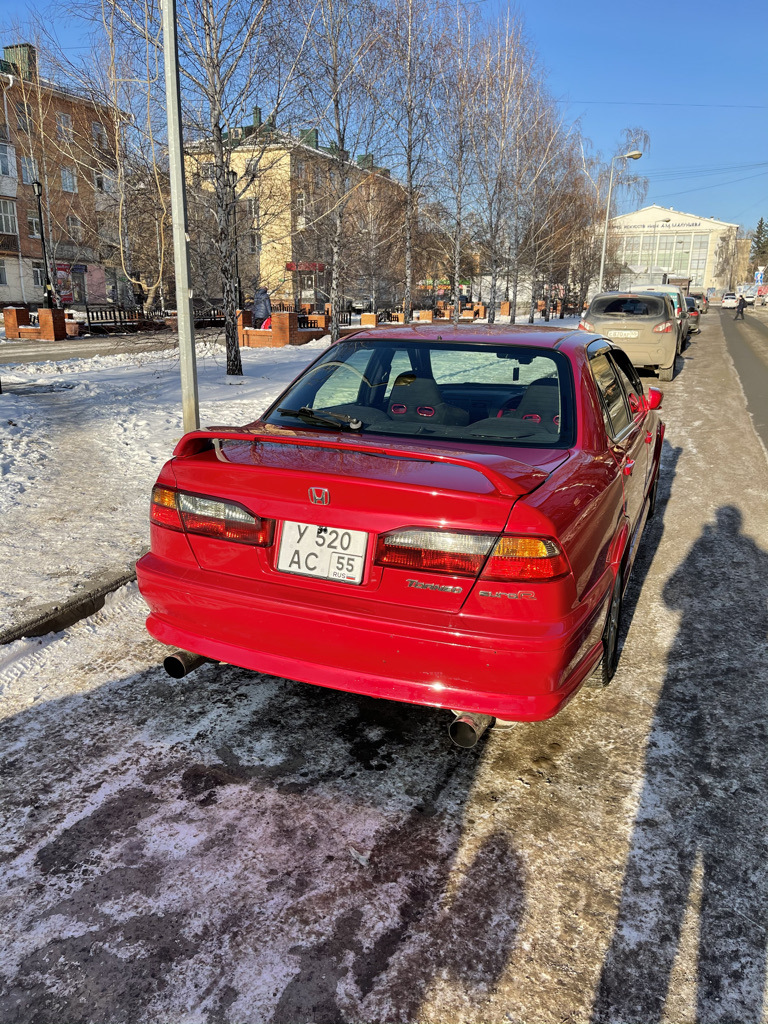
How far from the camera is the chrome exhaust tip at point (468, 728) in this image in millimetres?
2488

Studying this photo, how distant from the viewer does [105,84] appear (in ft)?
36.8

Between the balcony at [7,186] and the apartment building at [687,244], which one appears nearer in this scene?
the balcony at [7,186]

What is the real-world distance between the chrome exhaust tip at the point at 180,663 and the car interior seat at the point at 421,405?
136 centimetres

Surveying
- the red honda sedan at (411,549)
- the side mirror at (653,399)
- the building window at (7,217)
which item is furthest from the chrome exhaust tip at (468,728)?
the building window at (7,217)

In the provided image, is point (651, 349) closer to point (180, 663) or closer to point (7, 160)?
point (180, 663)

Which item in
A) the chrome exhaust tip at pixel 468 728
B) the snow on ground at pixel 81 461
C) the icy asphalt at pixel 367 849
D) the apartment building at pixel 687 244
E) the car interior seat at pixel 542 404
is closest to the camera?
the icy asphalt at pixel 367 849

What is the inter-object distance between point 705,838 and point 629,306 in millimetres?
14561

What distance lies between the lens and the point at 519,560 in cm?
236

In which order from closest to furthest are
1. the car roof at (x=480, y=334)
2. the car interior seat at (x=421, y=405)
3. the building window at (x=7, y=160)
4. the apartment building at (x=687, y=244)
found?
the car interior seat at (x=421, y=405)
the car roof at (x=480, y=334)
the building window at (x=7, y=160)
the apartment building at (x=687, y=244)

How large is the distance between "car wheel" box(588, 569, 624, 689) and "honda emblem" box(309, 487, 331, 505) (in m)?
1.46

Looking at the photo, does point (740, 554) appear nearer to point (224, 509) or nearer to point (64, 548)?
point (224, 509)

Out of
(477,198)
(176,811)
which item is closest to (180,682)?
(176,811)

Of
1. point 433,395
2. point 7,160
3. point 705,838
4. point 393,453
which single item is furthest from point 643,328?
point 7,160

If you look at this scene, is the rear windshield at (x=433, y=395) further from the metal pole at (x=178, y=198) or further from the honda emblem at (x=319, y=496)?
the metal pole at (x=178, y=198)
